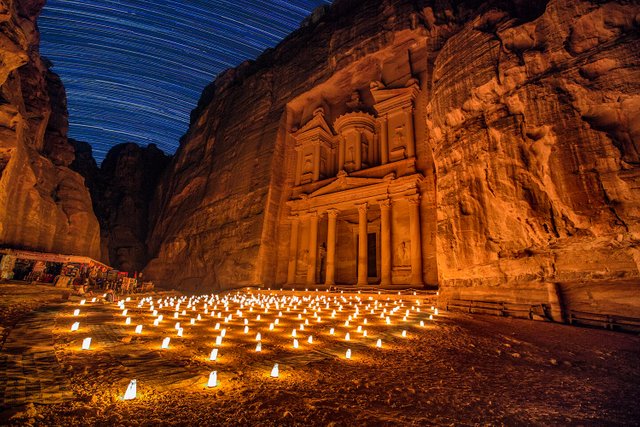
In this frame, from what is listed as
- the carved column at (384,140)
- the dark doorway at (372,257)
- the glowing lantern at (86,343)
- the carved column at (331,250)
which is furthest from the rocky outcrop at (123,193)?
the glowing lantern at (86,343)

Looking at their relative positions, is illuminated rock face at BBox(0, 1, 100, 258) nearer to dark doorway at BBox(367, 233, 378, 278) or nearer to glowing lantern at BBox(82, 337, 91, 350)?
glowing lantern at BBox(82, 337, 91, 350)

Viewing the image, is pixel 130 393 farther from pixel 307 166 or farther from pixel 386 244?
pixel 307 166

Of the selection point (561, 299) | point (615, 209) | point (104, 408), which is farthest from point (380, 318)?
point (104, 408)

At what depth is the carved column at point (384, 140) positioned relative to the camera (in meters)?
21.1

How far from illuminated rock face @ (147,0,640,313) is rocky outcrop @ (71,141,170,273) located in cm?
439

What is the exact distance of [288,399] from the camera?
289cm

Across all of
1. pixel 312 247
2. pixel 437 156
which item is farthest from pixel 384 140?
pixel 437 156

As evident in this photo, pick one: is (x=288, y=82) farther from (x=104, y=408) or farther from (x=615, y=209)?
(x=104, y=408)

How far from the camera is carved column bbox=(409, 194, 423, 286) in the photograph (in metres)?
16.3

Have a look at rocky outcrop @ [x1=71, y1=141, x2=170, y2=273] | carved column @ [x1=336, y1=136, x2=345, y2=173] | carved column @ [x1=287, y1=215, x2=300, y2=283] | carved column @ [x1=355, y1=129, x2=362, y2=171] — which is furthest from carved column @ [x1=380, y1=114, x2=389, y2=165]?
rocky outcrop @ [x1=71, y1=141, x2=170, y2=273]

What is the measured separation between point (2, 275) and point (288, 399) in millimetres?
16209

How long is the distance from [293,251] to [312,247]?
1.67 m

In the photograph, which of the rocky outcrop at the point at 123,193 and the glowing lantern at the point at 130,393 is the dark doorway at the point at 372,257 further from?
the rocky outcrop at the point at 123,193

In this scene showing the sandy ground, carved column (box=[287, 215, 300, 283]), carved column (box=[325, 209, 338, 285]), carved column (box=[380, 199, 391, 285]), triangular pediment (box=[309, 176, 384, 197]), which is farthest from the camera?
carved column (box=[287, 215, 300, 283])
